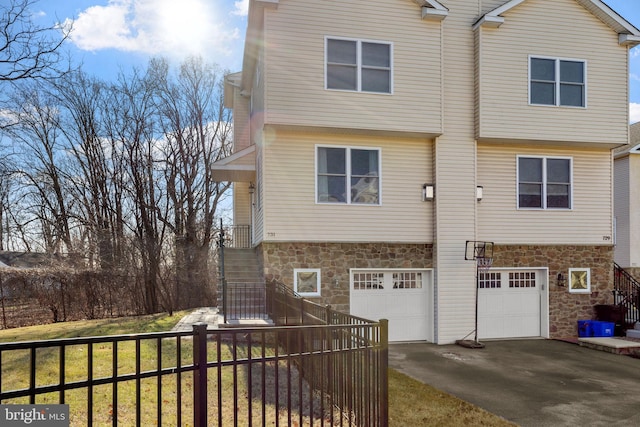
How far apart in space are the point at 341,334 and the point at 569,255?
10.6m

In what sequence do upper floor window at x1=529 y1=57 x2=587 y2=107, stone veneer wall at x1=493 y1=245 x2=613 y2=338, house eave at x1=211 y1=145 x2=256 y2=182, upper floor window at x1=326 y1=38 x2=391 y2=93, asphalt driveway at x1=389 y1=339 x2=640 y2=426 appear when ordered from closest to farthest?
asphalt driveway at x1=389 y1=339 x2=640 y2=426 < upper floor window at x1=326 y1=38 x2=391 y2=93 < upper floor window at x1=529 y1=57 x2=587 y2=107 < stone veneer wall at x1=493 y1=245 x2=613 y2=338 < house eave at x1=211 y1=145 x2=256 y2=182

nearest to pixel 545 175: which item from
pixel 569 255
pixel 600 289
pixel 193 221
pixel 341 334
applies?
pixel 569 255

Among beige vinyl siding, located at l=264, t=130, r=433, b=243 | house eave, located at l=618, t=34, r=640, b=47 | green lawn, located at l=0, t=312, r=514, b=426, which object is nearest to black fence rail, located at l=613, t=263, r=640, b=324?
beige vinyl siding, located at l=264, t=130, r=433, b=243

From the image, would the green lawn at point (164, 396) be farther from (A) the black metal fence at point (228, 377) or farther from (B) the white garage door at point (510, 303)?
(B) the white garage door at point (510, 303)

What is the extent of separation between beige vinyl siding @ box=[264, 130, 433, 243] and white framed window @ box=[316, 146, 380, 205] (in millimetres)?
145

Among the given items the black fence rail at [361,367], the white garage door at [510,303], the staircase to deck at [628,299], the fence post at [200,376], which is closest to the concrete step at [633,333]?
the staircase to deck at [628,299]

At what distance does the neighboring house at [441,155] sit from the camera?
11562 mm

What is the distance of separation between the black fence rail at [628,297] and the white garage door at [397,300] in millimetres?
5499

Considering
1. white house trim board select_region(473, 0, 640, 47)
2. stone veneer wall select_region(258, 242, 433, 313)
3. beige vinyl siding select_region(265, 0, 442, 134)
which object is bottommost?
stone veneer wall select_region(258, 242, 433, 313)

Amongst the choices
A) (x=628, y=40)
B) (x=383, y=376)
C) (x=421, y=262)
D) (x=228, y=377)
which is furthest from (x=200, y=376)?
(x=628, y=40)

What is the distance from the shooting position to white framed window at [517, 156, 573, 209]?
13.1 m

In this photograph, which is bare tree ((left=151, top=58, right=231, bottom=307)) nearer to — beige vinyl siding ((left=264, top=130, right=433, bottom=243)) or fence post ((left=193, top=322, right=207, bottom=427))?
beige vinyl siding ((left=264, top=130, right=433, bottom=243))

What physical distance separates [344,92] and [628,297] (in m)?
9.92

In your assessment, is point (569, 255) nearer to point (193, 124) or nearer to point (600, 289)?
point (600, 289)
